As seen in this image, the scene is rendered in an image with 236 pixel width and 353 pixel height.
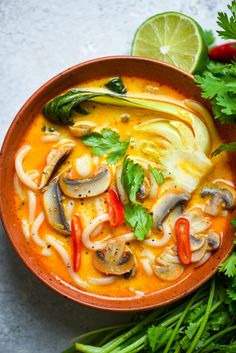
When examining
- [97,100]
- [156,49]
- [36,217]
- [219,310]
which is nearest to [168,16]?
[156,49]

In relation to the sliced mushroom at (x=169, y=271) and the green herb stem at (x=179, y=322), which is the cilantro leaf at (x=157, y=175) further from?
the green herb stem at (x=179, y=322)

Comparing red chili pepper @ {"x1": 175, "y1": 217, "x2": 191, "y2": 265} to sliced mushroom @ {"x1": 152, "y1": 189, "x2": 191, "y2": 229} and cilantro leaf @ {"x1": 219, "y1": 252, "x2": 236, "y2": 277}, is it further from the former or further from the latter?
cilantro leaf @ {"x1": 219, "y1": 252, "x2": 236, "y2": 277}

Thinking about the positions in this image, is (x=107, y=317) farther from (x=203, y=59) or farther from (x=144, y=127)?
Result: (x=203, y=59)

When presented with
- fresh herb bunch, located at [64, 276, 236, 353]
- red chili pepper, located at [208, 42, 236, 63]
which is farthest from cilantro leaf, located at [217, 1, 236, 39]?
fresh herb bunch, located at [64, 276, 236, 353]

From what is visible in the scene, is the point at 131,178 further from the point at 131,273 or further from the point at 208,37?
the point at 208,37

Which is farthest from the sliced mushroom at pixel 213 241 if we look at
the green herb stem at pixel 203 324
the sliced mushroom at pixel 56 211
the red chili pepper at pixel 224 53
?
the red chili pepper at pixel 224 53

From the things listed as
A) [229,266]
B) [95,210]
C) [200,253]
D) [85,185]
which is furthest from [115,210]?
[229,266]

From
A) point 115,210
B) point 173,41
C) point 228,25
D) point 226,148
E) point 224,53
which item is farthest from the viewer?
point 224,53
